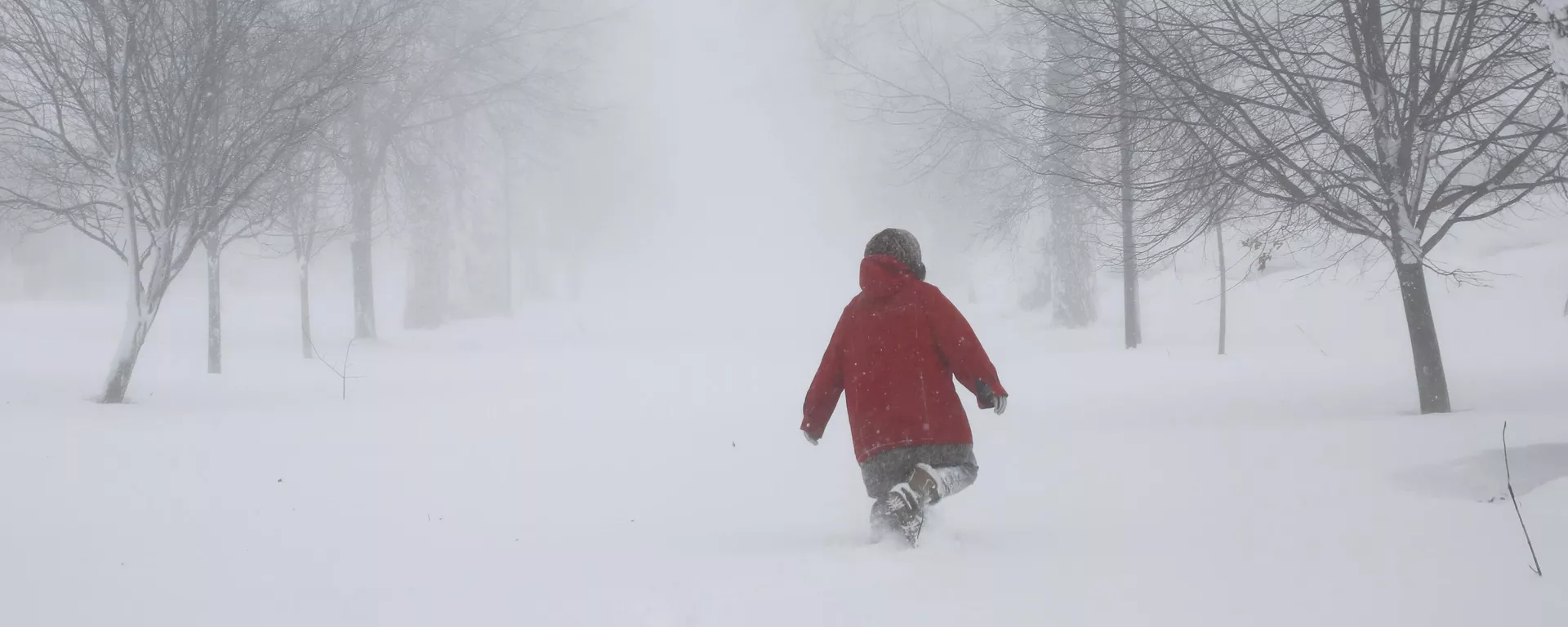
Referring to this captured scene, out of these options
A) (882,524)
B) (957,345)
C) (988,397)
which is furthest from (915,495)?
(957,345)

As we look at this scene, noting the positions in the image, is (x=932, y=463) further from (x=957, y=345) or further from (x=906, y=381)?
(x=957, y=345)

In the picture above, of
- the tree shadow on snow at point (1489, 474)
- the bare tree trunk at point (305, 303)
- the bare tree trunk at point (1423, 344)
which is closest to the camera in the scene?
the tree shadow on snow at point (1489, 474)

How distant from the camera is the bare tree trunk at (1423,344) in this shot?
320 inches

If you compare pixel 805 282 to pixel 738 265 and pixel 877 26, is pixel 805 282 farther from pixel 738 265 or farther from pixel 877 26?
pixel 877 26

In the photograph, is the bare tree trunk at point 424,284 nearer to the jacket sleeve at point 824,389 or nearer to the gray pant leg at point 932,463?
the jacket sleeve at point 824,389

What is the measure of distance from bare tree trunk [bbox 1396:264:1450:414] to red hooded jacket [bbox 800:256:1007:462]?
213 inches

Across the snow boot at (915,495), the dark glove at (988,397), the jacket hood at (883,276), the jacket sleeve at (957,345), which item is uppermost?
the jacket hood at (883,276)

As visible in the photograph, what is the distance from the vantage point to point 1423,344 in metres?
8.23

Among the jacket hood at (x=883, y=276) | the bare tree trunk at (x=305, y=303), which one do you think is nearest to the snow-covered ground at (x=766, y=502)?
the jacket hood at (x=883, y=276)

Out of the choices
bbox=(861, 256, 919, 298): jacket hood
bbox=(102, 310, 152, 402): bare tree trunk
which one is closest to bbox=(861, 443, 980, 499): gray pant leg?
bbox=(861, 256, 919, 298): jacket hood

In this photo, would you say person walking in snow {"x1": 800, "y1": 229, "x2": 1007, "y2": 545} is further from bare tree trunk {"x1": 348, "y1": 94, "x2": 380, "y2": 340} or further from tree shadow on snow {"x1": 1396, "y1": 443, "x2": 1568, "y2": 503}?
bare tree trunk {"x1": 348, "y1": 94, "x2": 380, "y2": 340}

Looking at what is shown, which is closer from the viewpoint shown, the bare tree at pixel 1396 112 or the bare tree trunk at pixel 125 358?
the bare tree at pixel 1396 112

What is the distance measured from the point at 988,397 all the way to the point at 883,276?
2.31 ft

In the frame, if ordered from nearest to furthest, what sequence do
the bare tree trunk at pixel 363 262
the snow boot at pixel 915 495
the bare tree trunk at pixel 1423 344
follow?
the snow boot at pixel 915 495
the bare tree trunk at pixel 1423 344
the bare tree trunk at pixel 363 262
